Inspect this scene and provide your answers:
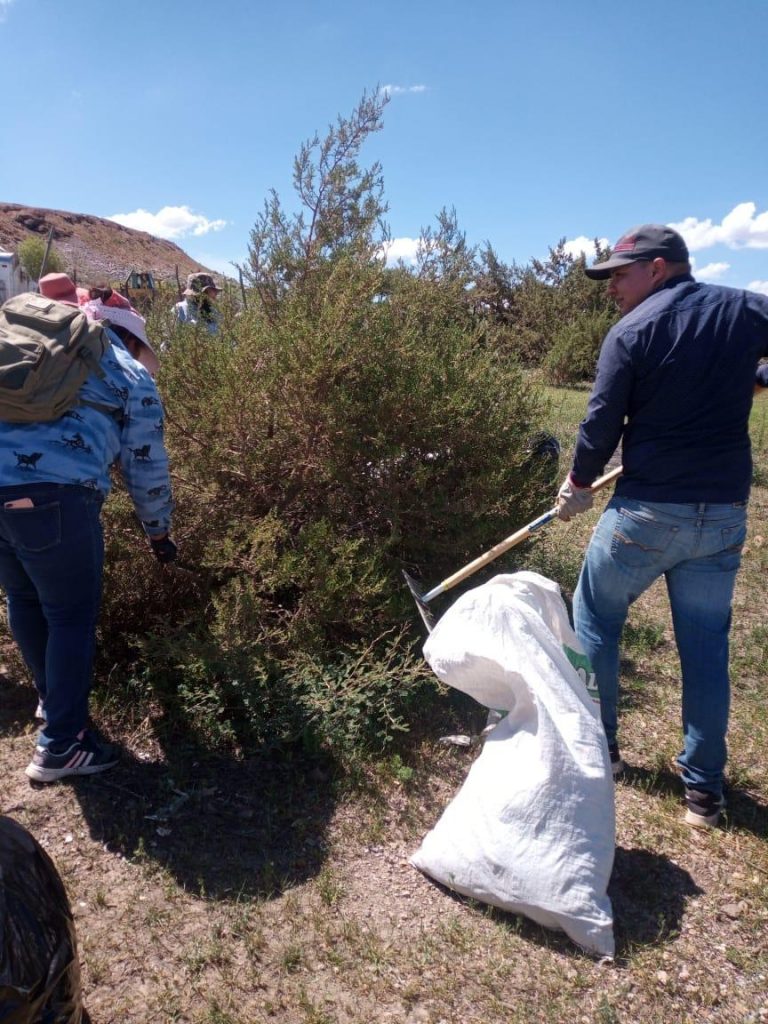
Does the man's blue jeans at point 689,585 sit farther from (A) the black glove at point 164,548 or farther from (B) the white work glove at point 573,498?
(A) the black glove at point 164,548

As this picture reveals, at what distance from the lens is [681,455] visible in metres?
2.37

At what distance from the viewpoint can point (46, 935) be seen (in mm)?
1372

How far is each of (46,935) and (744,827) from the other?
2278mm

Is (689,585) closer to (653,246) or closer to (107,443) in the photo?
(653,246)

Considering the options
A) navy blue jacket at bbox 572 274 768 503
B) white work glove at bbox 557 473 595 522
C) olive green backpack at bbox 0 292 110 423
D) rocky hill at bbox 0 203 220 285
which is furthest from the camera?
rocky hill at bbox 0 203 220 285

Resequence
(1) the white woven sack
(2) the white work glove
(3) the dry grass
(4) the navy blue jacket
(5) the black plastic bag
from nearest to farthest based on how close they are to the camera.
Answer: (5) the black plastic bag → (3) the dry grass → (1) the white woven sack → (4) the navy blue jacket → (2) the white work glove

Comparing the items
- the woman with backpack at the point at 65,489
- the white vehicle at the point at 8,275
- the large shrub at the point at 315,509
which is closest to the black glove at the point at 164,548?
the woman with backpack at the point at 65,489

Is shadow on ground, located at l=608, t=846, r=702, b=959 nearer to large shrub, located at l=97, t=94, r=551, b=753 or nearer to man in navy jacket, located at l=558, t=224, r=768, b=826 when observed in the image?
man in navy jacket, located at l=558, t=224, r=768, b=826

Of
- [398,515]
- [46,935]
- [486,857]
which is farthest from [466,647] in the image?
[46,935]

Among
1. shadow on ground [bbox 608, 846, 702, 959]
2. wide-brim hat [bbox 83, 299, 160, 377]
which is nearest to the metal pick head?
shadow on ground [bbox 608, 846, 702, 959]

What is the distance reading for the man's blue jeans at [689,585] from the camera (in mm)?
2416

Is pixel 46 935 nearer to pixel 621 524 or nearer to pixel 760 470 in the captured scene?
pixel 621 524

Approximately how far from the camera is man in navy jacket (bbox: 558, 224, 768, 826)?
2.29 m

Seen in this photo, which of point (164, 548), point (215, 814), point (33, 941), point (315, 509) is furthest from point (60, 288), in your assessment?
point (33, 941)
